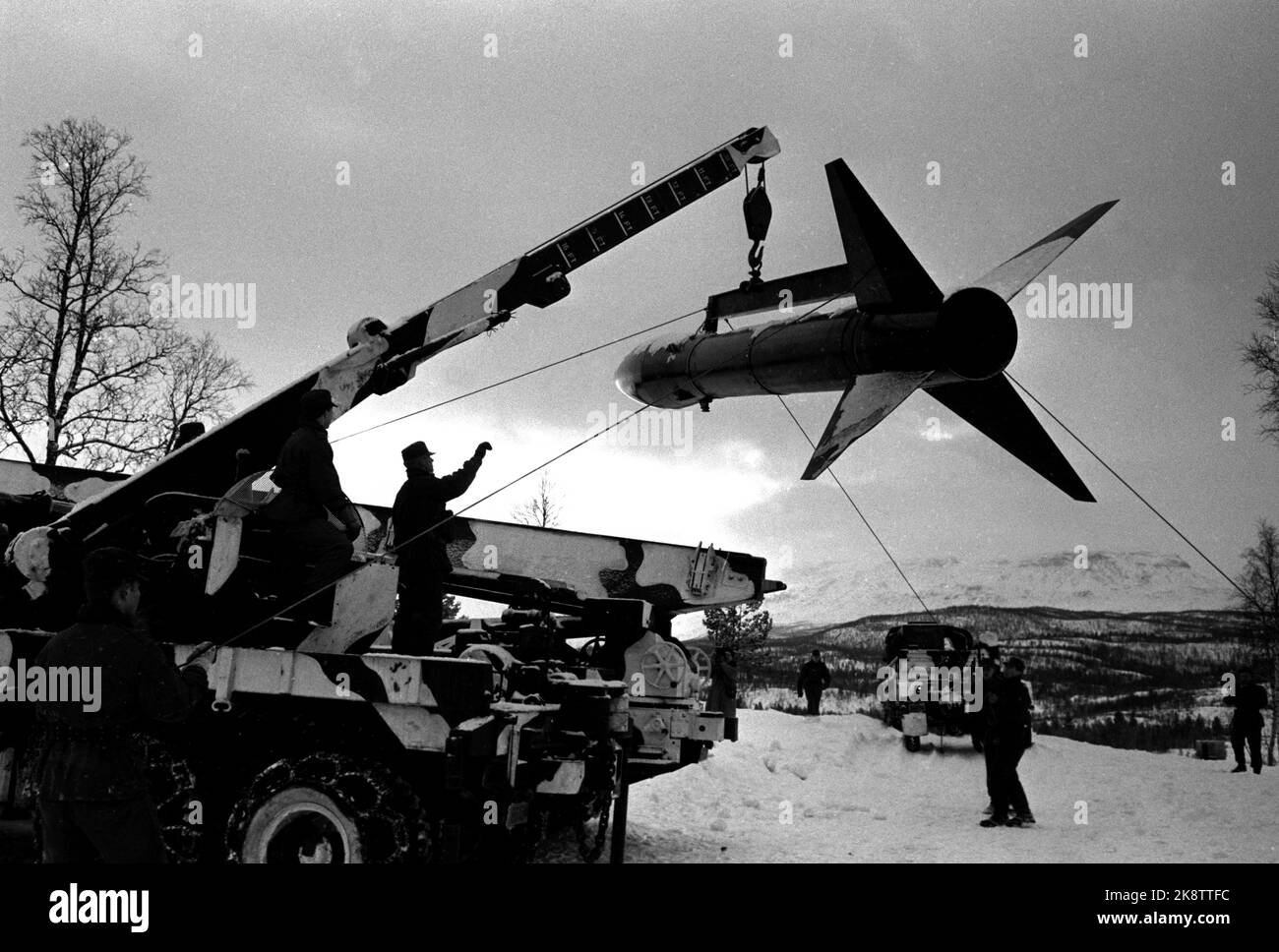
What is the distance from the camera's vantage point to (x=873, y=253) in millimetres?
7676

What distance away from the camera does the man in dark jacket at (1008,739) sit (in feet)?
31.0

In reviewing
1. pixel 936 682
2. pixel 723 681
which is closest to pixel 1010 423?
pixel 723 681

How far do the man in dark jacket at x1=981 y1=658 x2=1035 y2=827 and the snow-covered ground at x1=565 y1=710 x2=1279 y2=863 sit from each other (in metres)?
0.26

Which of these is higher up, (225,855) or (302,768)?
(302,768)

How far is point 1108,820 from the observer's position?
964 centimetres

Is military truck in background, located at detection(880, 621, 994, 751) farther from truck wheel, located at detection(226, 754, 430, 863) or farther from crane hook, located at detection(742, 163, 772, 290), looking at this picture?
truck wheel, located at detection(226, 754, 430, 863)

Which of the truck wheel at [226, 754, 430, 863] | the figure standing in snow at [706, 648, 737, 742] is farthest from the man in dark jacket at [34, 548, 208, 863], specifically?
the figure standing in snow at [706, 648, 737, 742]

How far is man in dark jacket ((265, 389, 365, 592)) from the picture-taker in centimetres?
585

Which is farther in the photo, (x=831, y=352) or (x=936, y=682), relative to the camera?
(x=936, y=682)

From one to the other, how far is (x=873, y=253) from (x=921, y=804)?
594 cm

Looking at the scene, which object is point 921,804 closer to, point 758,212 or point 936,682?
point 936,682
